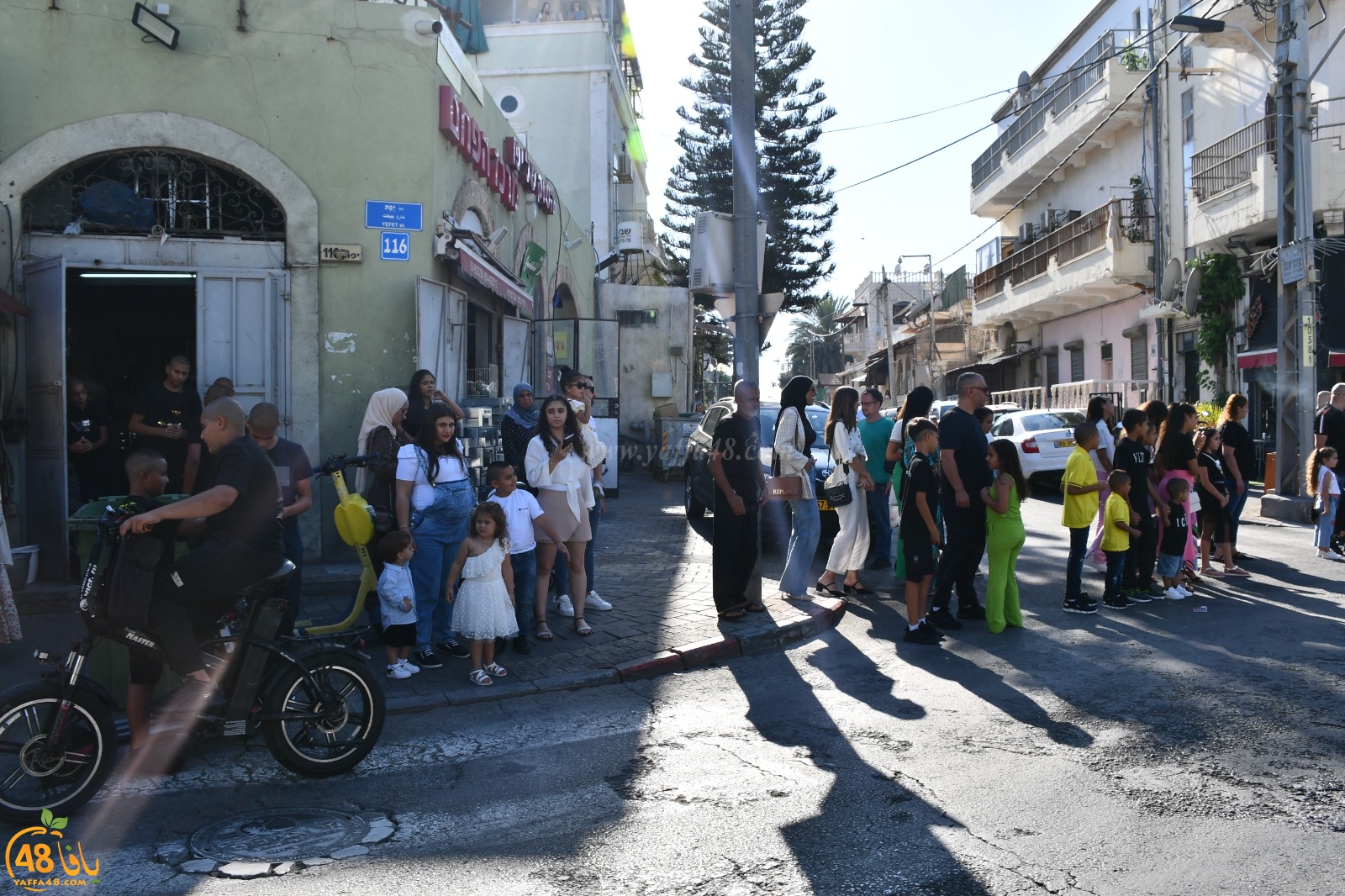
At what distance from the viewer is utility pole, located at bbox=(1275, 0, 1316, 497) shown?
1483 cm

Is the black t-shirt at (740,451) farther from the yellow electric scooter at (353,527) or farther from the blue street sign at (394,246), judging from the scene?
the blue street sign at (394,246)

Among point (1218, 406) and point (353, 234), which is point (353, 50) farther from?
point (1218, 406)

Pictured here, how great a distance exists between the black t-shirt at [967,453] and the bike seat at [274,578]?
4.69 meters

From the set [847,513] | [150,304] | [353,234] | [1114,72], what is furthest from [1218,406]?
[150,304]

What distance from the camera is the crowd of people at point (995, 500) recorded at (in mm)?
7637

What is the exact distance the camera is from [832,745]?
5121 millimetres

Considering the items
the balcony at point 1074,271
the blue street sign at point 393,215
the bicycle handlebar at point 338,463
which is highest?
the balcony at point 1074,271

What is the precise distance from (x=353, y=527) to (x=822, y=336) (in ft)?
239

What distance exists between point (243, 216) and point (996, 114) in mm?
34768

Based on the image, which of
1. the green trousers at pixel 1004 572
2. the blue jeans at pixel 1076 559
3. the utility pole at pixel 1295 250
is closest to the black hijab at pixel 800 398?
the green trousers at pixel 1004 572

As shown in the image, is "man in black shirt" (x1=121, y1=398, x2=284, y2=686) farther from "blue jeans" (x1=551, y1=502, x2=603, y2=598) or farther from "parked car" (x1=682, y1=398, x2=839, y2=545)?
"parked car" (x1=682, y1=398, x2=839, y2=545)

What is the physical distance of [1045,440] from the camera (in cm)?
1786

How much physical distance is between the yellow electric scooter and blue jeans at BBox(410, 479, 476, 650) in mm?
289

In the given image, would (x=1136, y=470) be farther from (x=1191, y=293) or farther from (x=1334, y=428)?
(x=1191, y=293)
